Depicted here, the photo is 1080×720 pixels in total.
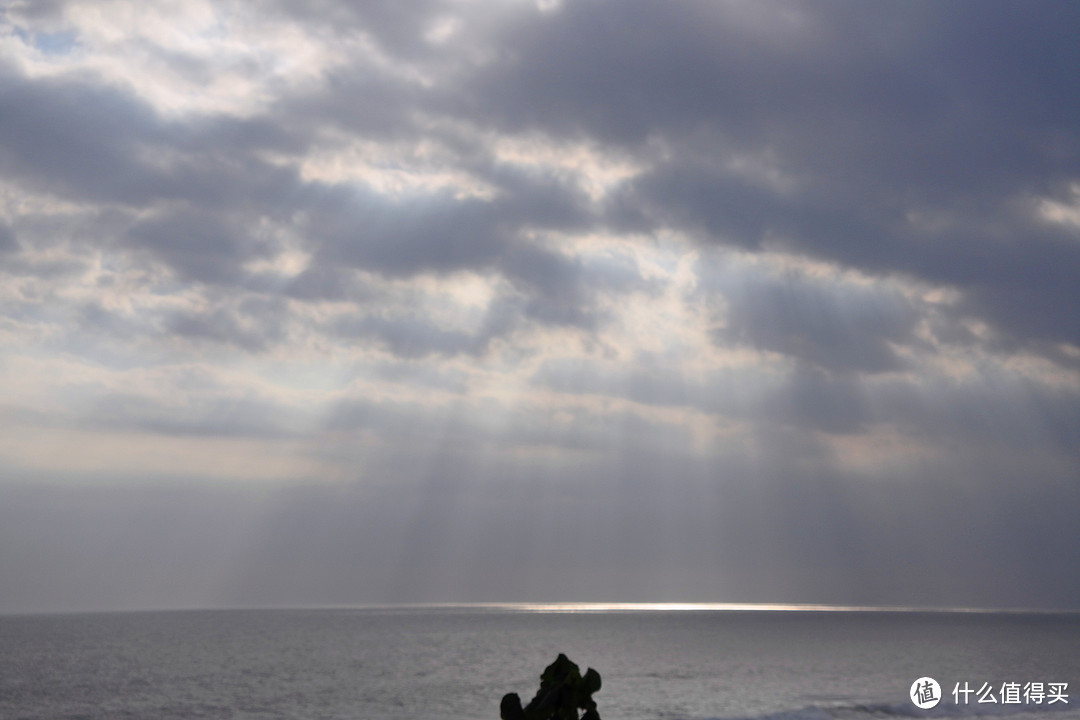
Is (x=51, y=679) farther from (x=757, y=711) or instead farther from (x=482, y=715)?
(x=757, y=711)

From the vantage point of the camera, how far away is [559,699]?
8805 millimetres

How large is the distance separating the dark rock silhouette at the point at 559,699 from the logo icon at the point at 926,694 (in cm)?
6005

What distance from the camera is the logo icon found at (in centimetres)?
6219

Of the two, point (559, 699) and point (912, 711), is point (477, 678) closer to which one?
point (912, 711)

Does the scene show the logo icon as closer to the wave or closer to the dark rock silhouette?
the wave

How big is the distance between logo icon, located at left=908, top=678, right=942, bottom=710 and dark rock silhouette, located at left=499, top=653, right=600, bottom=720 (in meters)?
60.0

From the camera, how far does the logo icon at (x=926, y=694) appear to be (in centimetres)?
6219

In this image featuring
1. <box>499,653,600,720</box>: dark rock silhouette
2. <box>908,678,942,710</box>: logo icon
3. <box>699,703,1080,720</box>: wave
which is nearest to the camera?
<box>499,653,600,720</box>: dark rock silhouette

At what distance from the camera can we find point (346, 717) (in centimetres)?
6156

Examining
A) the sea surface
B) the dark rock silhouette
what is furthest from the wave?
the dark rock silhouette

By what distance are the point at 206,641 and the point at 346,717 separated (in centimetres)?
11442

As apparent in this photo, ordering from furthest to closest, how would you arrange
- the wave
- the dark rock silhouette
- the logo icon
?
the logo icon
the wave
the dark rock silhouette

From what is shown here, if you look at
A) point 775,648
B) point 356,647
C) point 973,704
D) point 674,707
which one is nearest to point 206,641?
point 356,647

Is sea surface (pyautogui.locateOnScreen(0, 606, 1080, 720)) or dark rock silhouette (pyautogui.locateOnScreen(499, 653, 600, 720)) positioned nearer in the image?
dark rock silhouette (pyautogui.locateOnScreen(499, 653, 600, 720))
